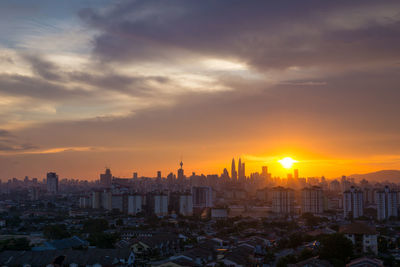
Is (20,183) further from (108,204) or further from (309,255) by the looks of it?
(309,255)

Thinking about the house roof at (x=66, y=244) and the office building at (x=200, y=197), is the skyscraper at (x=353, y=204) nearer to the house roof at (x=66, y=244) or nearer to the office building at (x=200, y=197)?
the office building at (x=200, y=197)

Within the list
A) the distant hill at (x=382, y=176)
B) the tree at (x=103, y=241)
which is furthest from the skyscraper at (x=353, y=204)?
the distant hill at (x=382, y=176)

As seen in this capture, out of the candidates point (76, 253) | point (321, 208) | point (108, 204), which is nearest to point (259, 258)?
point (76, 253)

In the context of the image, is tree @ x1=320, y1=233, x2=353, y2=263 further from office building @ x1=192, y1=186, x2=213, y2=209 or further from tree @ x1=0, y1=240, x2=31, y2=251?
office building @ x1=192, y1=186, x2=213, y2=209

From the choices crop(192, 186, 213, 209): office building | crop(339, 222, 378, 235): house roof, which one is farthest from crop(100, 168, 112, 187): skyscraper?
crop(339, 222, 378, 235): house roof

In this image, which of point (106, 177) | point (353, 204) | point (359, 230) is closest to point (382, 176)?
point (106, 177)
